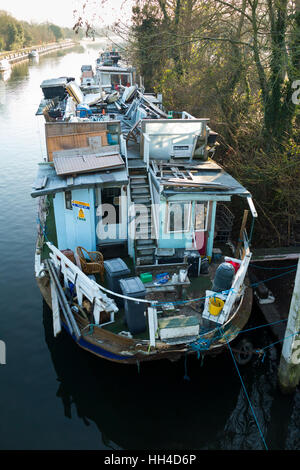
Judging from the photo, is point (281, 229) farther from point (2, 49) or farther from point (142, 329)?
point (2, 49)

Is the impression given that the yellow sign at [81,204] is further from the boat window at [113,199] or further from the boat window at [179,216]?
the boat window at [179,216]

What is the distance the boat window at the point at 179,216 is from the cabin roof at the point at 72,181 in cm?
184

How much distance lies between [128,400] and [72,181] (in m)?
6.86

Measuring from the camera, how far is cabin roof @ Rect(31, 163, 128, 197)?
11008 millimetres

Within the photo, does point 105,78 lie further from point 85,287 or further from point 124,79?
point 85,287

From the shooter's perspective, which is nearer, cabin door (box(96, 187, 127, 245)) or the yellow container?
the yellow container

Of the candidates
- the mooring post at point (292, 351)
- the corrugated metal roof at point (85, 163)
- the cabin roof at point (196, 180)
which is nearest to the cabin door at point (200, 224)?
the cabin roof at point (196, 180)

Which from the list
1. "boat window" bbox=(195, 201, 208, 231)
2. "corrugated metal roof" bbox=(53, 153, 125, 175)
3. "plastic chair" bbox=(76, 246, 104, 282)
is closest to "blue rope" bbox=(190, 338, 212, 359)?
"plastic chair" bbox=(76, 246, 104, 282)

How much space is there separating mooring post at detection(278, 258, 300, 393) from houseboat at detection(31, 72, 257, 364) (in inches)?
54.6

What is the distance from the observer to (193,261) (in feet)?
38.2

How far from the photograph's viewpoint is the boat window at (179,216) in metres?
11.7

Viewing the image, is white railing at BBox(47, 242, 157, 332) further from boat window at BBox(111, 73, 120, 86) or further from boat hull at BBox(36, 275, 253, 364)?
boat window at BBox(111, 73, 120, 86)
